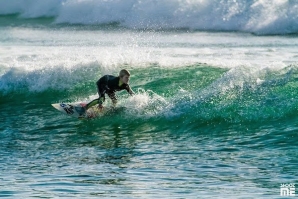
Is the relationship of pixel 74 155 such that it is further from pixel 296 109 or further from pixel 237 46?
pixel 237 46

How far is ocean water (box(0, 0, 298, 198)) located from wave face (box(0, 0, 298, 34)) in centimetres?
9

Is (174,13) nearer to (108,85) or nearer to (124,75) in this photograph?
(108,85)

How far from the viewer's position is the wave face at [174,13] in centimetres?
3020

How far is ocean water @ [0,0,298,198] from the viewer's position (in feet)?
37.0

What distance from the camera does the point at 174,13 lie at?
3425 centimetres

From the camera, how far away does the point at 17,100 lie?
66.9ft

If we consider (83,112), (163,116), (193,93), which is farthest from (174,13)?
(163,116)

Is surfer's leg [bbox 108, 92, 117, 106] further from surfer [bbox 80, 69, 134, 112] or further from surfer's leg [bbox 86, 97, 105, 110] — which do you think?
surfer's leg [bbox 86, 97, 105, 110]

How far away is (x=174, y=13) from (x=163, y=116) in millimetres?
18226

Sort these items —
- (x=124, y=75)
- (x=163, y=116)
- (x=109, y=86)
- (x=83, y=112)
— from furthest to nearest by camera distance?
1. (x=83, y=112)
2. (x=163, y=116)
3. (x=109, y=86)
4. (x=124, y=75)

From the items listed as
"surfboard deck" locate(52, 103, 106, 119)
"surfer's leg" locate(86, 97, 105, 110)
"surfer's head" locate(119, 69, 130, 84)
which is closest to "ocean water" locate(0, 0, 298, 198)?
"surfboard deck" locate(52, 103, 106, 119)

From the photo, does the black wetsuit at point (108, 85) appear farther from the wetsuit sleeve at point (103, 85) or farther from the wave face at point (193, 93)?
the wave face at point (193, 93)

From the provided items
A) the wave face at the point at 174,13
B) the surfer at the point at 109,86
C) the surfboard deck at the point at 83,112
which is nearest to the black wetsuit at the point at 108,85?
the surfer at the point at 109,86

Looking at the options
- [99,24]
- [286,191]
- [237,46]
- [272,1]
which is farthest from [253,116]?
[99,24]
